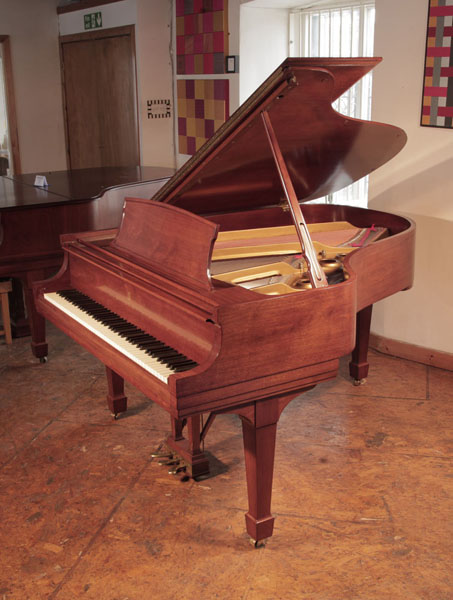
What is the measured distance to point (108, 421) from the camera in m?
3.22

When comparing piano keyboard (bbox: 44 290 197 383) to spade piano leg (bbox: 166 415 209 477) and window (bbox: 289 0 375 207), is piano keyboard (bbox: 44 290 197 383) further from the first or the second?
window (bbox: 289 0 375 207)

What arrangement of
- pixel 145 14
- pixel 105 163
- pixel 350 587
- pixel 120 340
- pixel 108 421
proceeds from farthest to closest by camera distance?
pixel 105 163 → pixel 145 14 → pixel 108 421 → pixel 120 340 → pixel 350 587

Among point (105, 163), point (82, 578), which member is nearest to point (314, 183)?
point (82, 578)

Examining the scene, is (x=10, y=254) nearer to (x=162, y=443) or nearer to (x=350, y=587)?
(x=162, y=443)

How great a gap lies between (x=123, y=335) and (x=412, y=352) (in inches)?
83.1

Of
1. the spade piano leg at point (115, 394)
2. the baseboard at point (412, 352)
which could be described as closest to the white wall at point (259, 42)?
the baseboard at point (412, 352)

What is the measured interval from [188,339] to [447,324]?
2.11 m

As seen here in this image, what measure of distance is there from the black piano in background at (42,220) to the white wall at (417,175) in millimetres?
1444

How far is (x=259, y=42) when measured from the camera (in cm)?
490

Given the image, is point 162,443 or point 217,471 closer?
point 217,471

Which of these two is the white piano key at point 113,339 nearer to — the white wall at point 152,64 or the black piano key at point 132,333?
the black piano key at point 132,333

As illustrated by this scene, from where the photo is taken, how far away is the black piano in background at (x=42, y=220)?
363 centimetres

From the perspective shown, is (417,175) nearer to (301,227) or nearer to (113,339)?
(301,227)

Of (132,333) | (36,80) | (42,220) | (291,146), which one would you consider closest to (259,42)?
(42,220)
